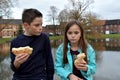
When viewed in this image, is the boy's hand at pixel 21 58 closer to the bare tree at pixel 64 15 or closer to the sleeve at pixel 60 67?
the sleeve at pixel 60 67

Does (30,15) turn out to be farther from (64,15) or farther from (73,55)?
(64,15)

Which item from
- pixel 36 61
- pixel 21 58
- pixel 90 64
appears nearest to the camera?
pixel 21 58

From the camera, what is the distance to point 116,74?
16.1 m

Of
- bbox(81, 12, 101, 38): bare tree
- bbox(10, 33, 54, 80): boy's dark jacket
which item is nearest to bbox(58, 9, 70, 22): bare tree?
bbox(81, 12, 101, 38): bare tree

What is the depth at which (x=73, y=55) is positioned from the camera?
3553 mm

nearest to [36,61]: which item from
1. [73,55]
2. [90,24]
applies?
[73,55]

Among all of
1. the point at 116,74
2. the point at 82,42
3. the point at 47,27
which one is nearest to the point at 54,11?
the point at 47,27

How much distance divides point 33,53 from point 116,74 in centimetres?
1329

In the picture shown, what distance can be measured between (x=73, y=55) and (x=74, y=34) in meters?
0.24

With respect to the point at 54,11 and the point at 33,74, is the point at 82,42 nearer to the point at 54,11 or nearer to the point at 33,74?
the point at 33,74

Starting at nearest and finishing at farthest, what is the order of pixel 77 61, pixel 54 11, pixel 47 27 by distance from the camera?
pixel 77 61 → pixel 54 11 → pixel 47 27

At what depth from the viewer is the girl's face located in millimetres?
3502


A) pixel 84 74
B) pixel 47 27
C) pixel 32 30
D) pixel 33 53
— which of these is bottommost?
pixel 47 27

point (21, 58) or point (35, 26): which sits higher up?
point (35, 26)
